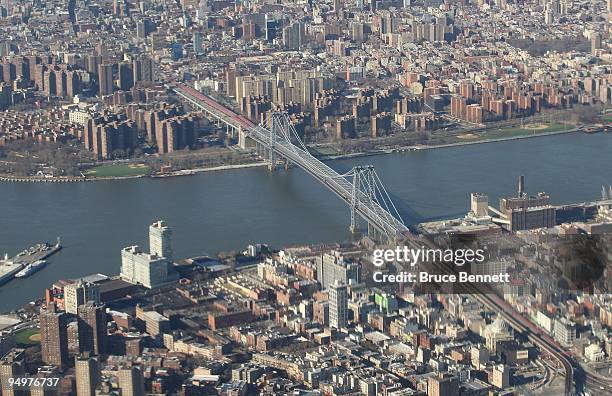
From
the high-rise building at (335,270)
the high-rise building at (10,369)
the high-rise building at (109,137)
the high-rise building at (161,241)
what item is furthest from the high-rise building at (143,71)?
the high-rise building at (10,369)

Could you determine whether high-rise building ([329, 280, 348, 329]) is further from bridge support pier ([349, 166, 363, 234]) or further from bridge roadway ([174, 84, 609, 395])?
bridge support pier ([349, 166, 363, 234])

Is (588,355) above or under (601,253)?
under

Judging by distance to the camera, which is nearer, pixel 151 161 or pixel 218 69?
pixel 151 161

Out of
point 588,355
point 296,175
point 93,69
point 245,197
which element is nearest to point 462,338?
point 588,355

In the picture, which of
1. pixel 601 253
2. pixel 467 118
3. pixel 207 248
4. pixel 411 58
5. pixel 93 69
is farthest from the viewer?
pixel 411 58

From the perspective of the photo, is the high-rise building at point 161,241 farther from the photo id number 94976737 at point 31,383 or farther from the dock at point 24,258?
the photo id number 94976737 at point 31,383

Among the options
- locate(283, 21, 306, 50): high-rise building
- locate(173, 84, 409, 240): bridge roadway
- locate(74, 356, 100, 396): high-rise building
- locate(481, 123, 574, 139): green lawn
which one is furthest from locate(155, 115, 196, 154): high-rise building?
locate(74, 356, 100, 396): high-rise building

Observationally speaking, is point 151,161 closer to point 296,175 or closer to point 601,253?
point 296,175
